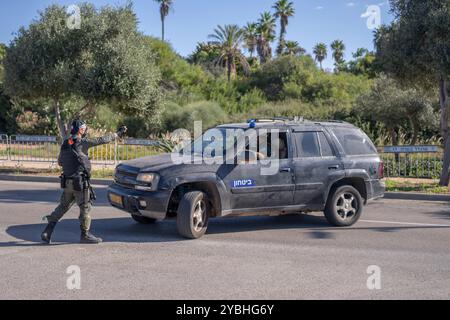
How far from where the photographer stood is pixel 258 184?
898cm

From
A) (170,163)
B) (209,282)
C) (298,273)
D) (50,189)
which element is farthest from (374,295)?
(50,189)

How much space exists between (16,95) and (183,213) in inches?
465

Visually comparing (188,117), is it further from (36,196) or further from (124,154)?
(36,196)

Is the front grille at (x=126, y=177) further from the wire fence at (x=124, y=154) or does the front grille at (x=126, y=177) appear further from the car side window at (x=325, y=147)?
the wire fence at (x=124, y=154)

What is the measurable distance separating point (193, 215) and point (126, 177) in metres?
1.22

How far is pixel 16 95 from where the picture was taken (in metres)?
18.2

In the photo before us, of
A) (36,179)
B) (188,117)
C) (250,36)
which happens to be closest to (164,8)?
(250,36)

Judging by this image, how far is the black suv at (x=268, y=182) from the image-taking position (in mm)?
8406

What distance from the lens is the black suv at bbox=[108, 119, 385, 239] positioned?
8406mm

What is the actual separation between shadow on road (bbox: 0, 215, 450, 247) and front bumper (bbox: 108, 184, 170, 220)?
0.43 m

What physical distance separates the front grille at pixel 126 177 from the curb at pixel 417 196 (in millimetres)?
7526

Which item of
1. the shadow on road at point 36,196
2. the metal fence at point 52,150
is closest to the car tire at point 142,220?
the shadow on road at point 36,196

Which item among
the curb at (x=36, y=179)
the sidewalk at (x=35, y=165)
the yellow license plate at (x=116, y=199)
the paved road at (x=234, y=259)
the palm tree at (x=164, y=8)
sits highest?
the palm tree at (x=164, y=8)

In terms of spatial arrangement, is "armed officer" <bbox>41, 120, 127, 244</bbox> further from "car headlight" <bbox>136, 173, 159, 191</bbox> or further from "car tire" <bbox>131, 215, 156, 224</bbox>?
"car tire" <bbox>131, 215, 156, 224</bbox>
